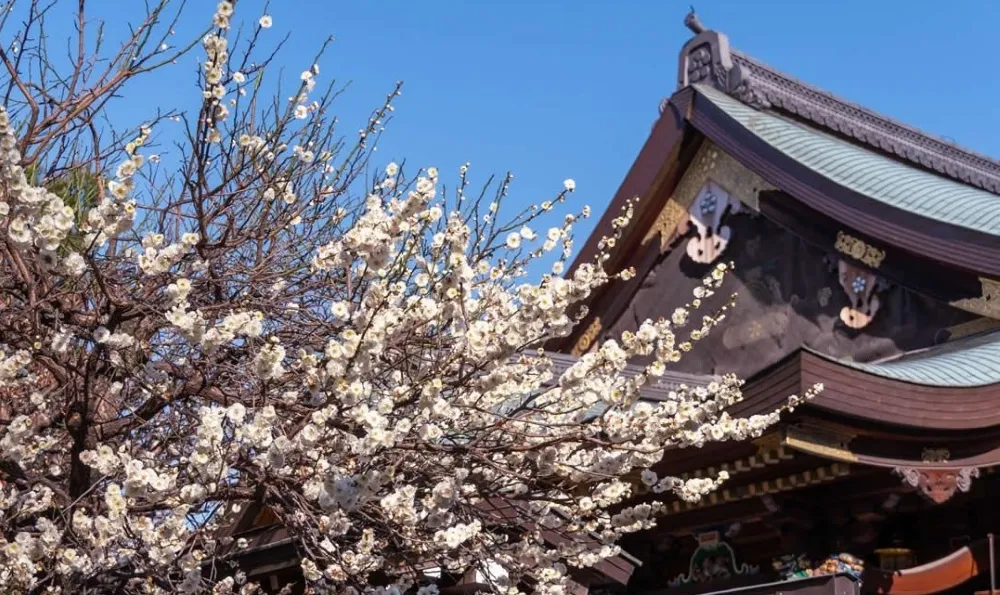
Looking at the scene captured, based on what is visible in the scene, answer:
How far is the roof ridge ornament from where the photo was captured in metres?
13.5

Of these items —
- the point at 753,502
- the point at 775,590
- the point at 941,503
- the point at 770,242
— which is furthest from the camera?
the point at 770,242

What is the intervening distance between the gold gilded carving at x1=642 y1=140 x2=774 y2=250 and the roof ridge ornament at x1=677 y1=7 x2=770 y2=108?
4.85ft

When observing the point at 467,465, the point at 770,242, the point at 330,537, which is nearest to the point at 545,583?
the point at 467,465

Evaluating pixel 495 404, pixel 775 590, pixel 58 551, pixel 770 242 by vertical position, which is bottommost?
pixel 58 551

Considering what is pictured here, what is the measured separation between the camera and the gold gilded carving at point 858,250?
9844 mm

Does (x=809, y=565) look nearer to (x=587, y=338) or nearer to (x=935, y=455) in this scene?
(x=935, y=455)

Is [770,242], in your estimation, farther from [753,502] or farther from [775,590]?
[775,590]

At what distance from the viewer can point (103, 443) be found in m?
5.62

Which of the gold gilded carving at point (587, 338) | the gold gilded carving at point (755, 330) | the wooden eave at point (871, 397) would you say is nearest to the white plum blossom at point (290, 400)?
the wooden eave at point (871, 397)

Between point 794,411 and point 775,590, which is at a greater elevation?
point 794,411

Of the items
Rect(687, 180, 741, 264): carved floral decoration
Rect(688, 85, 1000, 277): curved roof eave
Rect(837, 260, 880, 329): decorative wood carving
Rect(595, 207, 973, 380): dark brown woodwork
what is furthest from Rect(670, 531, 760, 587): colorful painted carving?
Rect(687, 180, 741, 264): carved floral decoration

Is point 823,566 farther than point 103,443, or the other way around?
point 823,566

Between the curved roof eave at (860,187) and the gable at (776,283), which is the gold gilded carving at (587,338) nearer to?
the gable at (776,283)

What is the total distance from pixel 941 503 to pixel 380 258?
407 cm
